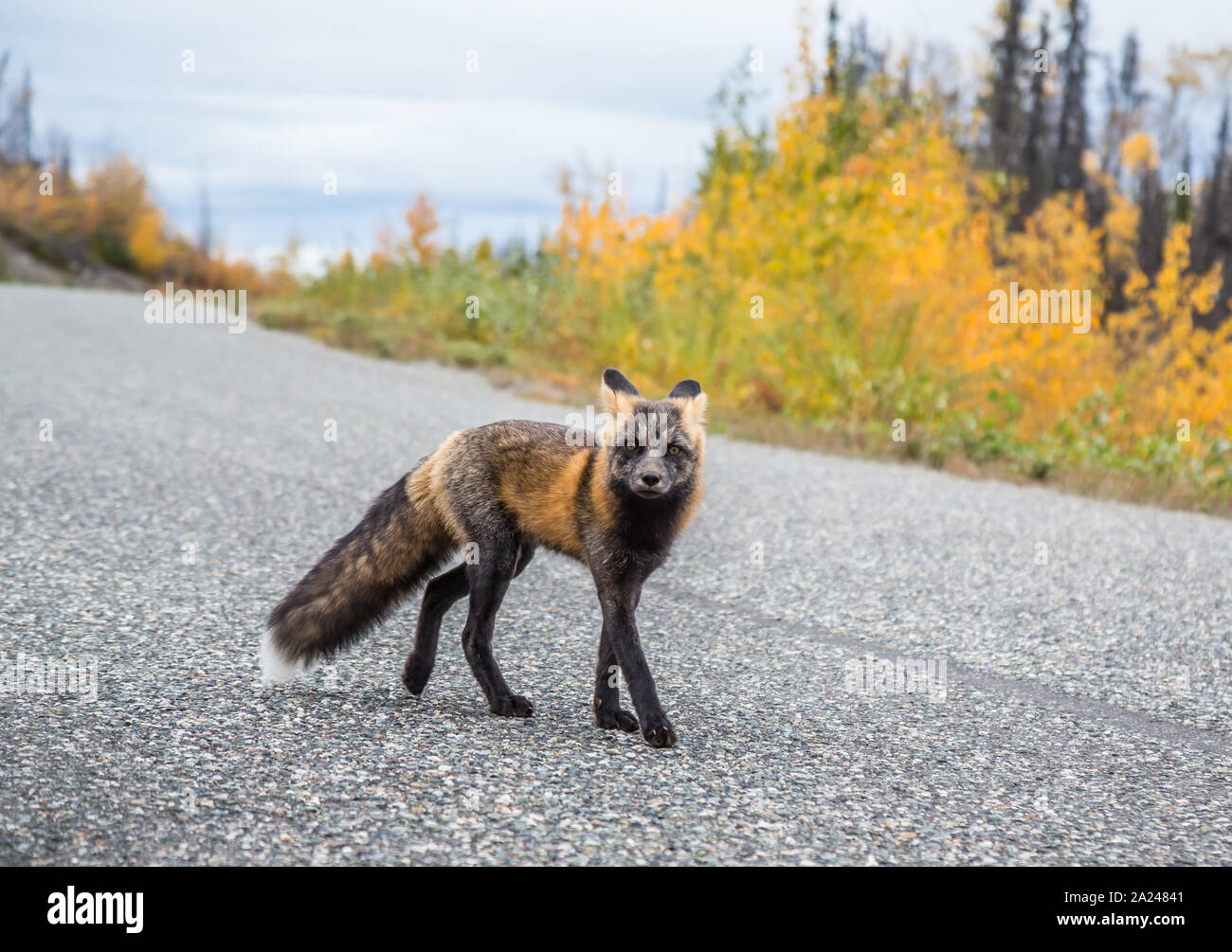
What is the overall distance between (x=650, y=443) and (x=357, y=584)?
1.30 metres

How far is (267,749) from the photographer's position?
144 inches

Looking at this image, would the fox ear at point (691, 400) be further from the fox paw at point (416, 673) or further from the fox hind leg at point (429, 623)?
the fox paw at point (416, 673)

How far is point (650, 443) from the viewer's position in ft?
12.5

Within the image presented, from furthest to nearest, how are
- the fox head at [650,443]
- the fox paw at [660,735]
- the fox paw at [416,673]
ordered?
1. the fox paw at [416,673]
2. the fox paw at [660,735]
3. the fox head at [650,443]

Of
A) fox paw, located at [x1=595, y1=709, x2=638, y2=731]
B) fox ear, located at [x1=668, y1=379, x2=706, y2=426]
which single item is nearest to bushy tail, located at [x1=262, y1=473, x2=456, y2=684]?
fox paw, located at [x1=595, y1=709, x2=638, y2=731]

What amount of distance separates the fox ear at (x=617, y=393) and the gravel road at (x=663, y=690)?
1260 millimetres

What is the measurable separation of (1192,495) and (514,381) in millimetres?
8449

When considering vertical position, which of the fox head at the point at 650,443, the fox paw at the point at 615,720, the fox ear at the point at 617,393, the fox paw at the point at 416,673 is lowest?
the fox paw at the point at 615,720

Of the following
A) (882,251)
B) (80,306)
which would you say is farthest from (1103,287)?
(80,306)

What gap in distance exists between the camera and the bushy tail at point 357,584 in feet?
13.2

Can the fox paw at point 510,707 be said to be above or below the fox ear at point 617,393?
below

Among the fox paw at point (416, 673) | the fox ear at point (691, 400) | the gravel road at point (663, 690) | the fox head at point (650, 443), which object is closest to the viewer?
the gravel road at point (663, 690)

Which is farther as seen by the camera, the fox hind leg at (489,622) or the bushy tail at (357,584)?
the fox hind leg at (489,622)

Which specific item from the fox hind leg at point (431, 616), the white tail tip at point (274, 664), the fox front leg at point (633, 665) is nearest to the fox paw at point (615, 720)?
the fox front leg at point (633, 665)
